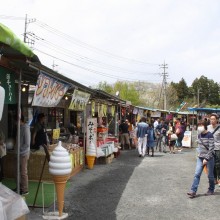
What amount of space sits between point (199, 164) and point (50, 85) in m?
3.96

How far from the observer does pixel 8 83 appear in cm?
555

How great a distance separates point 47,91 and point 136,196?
3.36 meters

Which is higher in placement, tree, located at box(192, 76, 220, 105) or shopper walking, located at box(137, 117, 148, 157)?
tree, located at box(192, 76, 220, 105)

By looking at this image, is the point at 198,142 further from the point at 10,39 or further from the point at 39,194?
the point at 10,39

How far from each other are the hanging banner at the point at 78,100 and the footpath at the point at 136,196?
212 centimetres

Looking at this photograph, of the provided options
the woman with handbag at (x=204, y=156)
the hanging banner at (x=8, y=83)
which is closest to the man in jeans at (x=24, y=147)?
the hanging banner at (x=8, y=83)

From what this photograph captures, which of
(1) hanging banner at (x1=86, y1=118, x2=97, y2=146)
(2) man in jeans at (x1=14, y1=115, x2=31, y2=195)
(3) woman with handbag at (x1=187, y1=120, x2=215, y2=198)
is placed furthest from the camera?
(1) hanging banner at (x1=86, y1=118, x2=97, y2=146)

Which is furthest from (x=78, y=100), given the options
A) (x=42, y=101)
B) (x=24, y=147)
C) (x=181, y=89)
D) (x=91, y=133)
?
(x=181, y=89)

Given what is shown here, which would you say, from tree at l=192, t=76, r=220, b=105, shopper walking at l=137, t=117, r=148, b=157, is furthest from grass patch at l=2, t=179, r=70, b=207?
tree at l=192, t=76, r=220, b=105

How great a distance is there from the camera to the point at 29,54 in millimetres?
4621

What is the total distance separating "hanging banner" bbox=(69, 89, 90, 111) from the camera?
9.26 metres

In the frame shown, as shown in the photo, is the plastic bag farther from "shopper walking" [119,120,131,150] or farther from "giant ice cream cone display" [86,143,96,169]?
"shopper walking" [119,120,131,150]

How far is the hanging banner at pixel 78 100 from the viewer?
926 centimetres

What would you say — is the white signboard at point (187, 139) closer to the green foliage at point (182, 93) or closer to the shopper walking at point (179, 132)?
the shopper walking at point (179, 132)
